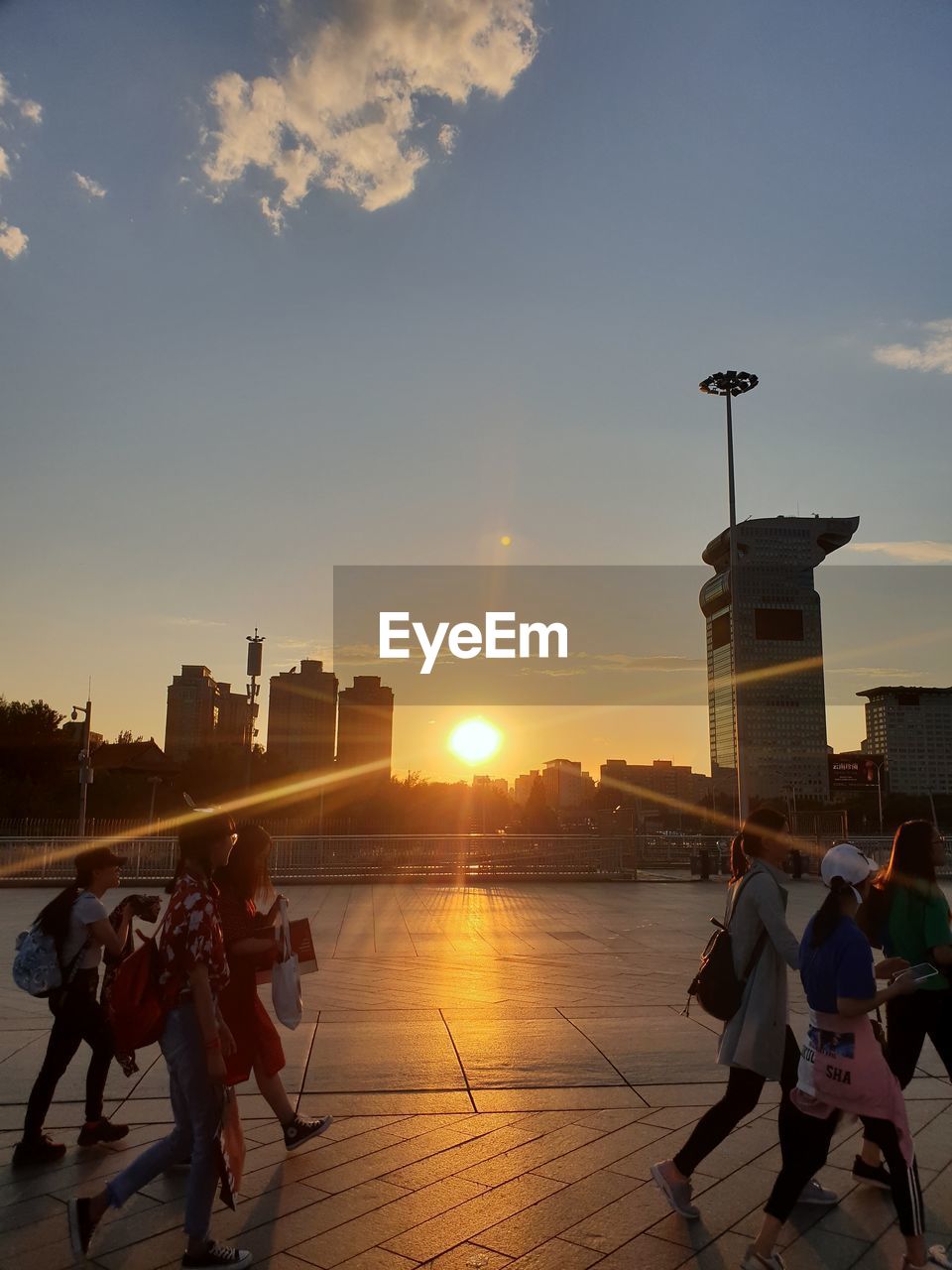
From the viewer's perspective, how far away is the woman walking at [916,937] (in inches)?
194

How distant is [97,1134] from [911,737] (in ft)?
598

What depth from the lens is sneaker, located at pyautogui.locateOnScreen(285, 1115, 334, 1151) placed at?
5.24 metres

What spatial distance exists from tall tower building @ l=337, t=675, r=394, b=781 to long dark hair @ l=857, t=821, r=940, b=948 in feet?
394

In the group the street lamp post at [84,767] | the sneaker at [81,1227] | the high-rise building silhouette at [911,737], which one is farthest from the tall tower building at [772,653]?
the high-rise building silhouette at [911,737]

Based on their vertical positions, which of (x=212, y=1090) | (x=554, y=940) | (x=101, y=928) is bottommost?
(x=554, y=940)

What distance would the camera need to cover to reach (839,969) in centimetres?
394

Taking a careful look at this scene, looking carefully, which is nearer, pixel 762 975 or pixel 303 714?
pixel 762 975

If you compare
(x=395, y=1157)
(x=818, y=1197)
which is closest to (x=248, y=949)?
(x=395, y=1157)

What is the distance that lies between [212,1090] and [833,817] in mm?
27843

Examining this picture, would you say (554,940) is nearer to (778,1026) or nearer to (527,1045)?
(527,1045)

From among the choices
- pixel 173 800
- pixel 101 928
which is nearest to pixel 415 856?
pixel 101 928

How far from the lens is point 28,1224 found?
4.37 metres

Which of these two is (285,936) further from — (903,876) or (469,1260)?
(903,876)

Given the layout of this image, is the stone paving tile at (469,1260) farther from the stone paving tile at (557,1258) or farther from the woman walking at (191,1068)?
the woman walking at (191,1068)
